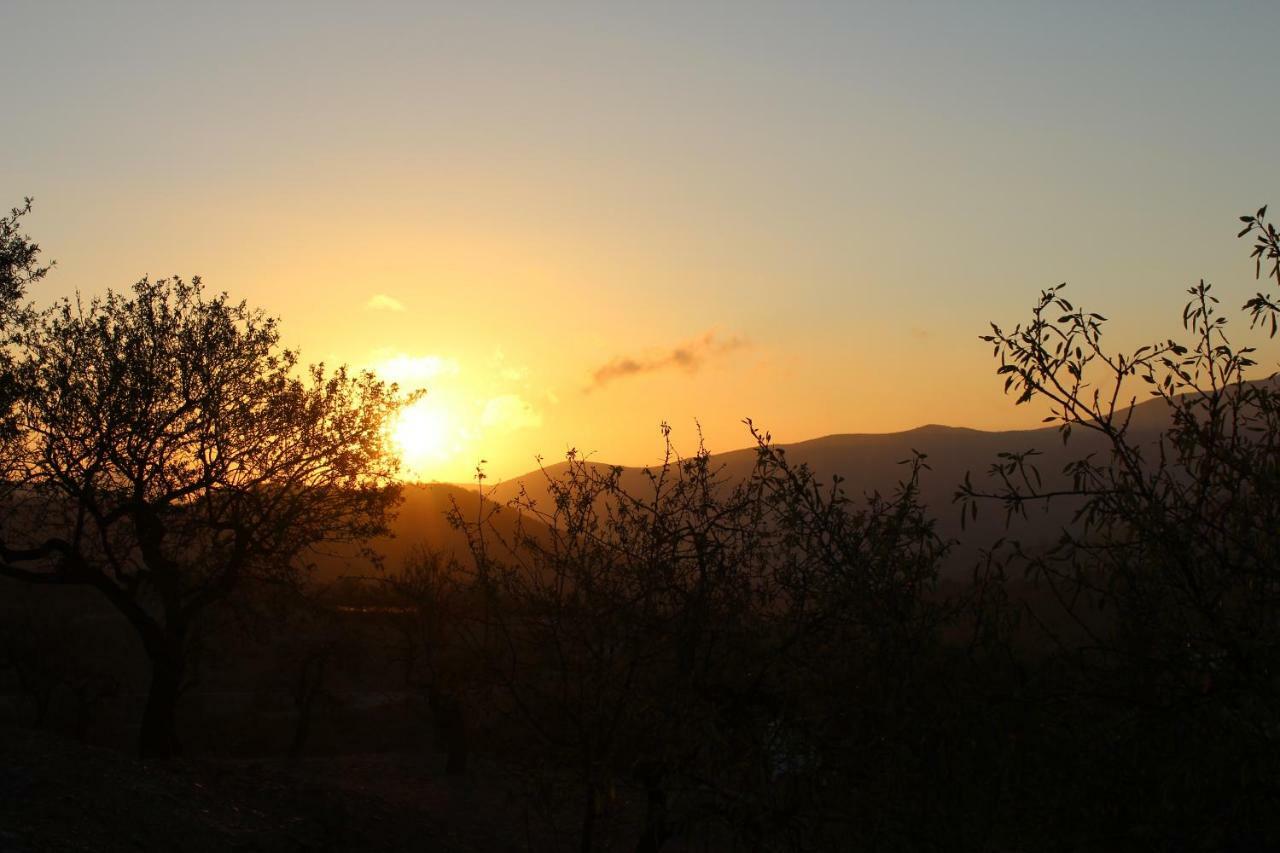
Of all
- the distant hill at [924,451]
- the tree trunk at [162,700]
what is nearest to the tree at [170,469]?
the tree trunk at [162,700]

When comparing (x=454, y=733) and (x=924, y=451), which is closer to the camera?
(x=454, y=733)

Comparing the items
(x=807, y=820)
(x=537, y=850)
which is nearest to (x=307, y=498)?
(x=537, y=850)

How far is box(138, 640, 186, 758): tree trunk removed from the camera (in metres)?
17.7

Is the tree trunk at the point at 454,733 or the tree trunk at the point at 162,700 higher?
the tree trunk at the point at 162,700

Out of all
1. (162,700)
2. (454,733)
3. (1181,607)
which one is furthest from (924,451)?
(1181,607)

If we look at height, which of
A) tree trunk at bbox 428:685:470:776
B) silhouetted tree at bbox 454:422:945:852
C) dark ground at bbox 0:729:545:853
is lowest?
tree trunk at bbox 428:685:470:776

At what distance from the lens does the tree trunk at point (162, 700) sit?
17703 millimetres

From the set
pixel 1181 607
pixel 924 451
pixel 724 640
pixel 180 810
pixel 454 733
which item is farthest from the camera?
pixel 924 451

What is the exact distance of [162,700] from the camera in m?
18.0

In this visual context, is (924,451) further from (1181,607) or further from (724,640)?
(1181,607)

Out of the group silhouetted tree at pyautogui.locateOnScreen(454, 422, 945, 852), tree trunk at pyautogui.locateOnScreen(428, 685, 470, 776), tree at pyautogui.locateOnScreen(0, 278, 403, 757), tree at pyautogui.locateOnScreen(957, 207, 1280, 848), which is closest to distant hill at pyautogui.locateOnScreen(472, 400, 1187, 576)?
tree trunk at pyautogui.locateOnScreen(428, 685, 470, 776)

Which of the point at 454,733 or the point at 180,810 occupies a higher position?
the point at 180,810

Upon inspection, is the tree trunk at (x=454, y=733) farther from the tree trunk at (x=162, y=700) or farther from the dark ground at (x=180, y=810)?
the tree trunk at (x=162, y=700)

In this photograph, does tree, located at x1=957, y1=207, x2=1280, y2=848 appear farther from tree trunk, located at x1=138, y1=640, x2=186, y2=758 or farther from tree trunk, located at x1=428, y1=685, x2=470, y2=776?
tree trunk, located at x1=428, y1=685, x2=470, y2=776
